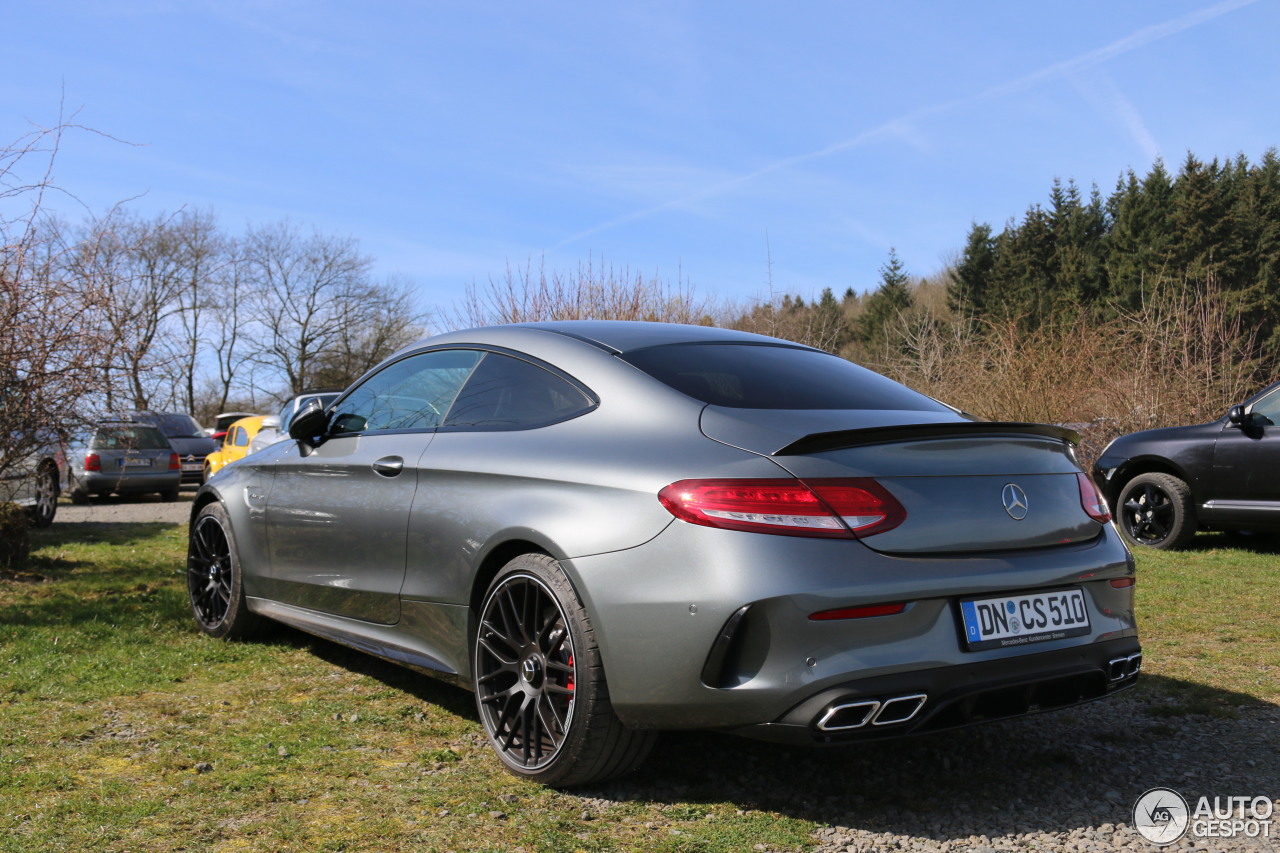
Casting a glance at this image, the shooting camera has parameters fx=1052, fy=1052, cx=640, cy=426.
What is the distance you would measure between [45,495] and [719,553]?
30.7 feet

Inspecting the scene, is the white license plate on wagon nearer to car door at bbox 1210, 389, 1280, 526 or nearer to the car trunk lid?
the car trunk lid

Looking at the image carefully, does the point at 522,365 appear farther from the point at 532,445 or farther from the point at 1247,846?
the point at 1247,846

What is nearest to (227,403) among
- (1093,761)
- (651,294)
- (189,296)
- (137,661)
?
(189,296)

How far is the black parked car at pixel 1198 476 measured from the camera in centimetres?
846

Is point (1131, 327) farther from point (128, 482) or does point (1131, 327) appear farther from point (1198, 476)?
point (128, 482)

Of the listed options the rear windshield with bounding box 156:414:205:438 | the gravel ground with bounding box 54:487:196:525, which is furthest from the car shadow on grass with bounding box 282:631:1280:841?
the rear windshield with bounding box 156:414:205:438

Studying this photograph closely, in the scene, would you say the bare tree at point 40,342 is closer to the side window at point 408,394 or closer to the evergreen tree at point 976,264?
the side window at point 408,394

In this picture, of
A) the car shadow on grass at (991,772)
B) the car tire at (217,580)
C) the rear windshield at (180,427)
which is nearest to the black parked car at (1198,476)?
the car shadow on grass at (991,772)

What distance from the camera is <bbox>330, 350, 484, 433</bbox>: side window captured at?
4.17 m

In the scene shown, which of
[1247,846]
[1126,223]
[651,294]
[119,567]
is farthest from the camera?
[1126,223]

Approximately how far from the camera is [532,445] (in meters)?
3.52

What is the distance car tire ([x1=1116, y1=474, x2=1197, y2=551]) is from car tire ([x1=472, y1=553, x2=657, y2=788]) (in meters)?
7.48

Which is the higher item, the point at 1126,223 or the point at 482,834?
the point at 1126,223

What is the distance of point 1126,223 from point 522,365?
47.2m
